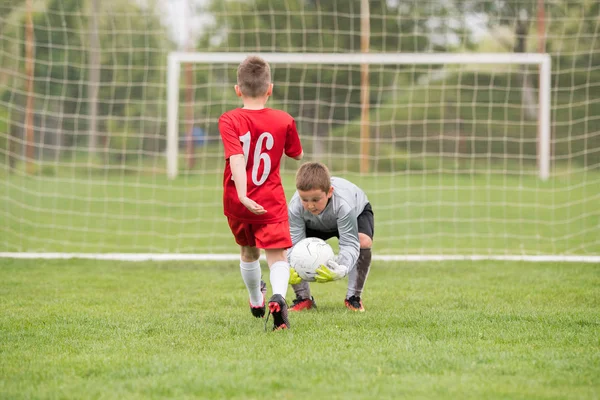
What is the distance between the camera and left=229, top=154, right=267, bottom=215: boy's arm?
4.28 metres

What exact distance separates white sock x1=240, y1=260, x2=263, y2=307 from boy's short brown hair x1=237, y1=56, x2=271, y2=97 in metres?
1.01

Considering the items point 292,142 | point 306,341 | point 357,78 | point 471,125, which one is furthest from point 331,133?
point 306,341

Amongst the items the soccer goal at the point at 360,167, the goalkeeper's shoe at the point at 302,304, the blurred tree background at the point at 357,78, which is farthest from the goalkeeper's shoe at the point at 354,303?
the blurred tree background at the point at 357,78

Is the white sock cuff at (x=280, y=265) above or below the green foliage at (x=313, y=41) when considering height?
below

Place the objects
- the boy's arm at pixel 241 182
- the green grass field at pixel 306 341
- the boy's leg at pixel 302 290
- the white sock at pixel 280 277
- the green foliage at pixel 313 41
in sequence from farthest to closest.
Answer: the green foliage at pixel 313 41 < the boy's leg at pixel 302 290 < the white sock at pixel 280 277 < the boy's arm at pixel 241 182 < the green grass field at pixel 306 341

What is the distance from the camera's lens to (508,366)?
11.9 ft

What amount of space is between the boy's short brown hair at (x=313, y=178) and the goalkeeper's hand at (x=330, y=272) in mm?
438

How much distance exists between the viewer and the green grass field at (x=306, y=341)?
3.30 meters

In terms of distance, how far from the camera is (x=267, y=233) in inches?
177

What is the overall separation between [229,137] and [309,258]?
0.90 meters

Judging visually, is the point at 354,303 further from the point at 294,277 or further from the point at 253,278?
the point at 253,278

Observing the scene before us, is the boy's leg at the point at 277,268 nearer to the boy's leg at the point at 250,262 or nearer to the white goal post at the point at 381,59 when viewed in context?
the boy's leg at the point at 250,262

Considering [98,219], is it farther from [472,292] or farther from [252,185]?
[252,185]

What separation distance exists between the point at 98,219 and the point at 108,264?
427 cm
